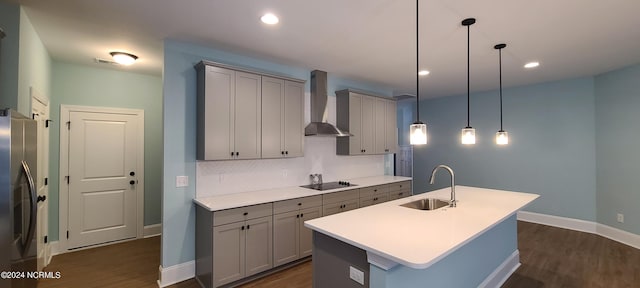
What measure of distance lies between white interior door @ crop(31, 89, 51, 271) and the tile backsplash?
1709 mm

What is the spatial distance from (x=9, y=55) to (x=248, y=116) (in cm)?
195

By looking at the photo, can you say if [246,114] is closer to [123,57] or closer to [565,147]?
[123,57]

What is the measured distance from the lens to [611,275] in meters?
3.02

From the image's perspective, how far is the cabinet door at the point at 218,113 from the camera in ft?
9.46

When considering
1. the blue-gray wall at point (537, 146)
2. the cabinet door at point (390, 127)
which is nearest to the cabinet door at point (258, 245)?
the cabinet door at point (390, 127)

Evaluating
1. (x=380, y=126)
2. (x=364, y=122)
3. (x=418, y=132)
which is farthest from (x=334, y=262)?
(x=380, y=126)

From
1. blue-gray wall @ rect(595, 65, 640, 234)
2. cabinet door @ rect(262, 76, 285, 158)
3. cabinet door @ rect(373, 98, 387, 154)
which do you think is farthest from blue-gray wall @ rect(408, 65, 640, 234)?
cabinet door @ rect(262, 76, 285, 158)

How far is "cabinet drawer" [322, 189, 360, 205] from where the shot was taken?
3.51m

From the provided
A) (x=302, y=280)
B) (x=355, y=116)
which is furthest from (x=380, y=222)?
(x=355, y=116)

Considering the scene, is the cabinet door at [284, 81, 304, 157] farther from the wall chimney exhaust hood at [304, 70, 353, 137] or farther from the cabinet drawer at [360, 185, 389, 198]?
the cabinet drawer at [360, 185, 389, 198]

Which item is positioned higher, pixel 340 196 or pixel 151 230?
pixel 340 196

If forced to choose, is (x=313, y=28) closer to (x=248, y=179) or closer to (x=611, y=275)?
(x=248, y=179)

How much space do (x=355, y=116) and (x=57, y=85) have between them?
4185 mm

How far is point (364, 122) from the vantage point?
4516 mm
